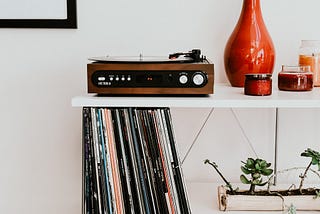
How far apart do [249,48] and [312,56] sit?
203mm

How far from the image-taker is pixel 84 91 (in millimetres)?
1693

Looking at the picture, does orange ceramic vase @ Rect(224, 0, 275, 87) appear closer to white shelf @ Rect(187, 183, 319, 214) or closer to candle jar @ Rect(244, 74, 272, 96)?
candle jar @ Rect(244, 74, 272, 96)

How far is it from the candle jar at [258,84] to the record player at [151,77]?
118 mm

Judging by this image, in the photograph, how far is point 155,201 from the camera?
4.20 feet

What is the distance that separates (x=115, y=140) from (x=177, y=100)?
0.63 ft

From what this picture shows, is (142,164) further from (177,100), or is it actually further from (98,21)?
(98,21)

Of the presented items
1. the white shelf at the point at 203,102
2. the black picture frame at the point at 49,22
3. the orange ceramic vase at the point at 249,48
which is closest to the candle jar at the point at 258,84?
the white shelf at the point at 203,102

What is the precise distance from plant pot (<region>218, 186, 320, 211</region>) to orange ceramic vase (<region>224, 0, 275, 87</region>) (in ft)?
1.11

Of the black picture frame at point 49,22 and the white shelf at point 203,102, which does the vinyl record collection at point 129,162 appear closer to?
the white shelf at point 203,102

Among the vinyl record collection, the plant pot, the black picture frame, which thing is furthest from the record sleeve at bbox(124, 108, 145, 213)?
the black picture frame

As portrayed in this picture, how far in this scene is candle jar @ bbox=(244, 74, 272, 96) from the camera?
130 centimetres

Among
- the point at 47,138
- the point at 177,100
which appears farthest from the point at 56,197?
the point at 177,100

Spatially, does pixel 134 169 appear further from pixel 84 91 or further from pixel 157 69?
pixel 84 91

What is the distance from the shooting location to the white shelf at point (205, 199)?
1.40 m
